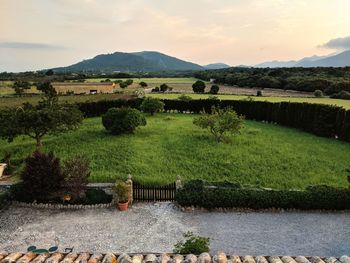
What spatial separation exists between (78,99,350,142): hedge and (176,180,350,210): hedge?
15222 millimetres

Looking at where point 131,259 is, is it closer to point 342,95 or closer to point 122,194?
point 122,194

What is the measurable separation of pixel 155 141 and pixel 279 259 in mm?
19830

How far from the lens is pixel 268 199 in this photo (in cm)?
1529

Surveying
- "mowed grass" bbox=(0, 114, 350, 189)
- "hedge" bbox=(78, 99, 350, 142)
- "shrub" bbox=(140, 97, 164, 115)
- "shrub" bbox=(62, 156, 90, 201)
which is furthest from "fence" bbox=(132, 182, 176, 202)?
"shrub" bbox=(140, 97, 164, 115)

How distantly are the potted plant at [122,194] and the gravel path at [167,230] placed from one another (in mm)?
336

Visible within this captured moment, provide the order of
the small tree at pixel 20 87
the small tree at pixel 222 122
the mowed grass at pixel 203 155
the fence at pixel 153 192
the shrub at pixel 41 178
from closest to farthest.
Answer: the shrub at pixel 41 178, the fence at pixel 153 192, the mowed grass at pixel 203 155, the small tree at pixel 222 122, the small tree at pixel 20 87

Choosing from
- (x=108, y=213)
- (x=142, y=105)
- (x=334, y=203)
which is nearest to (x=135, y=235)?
(x=108, y=213)

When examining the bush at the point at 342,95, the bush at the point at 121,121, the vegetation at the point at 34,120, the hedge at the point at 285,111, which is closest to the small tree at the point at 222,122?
the bush at the point at 121,121

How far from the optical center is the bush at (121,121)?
27.5m

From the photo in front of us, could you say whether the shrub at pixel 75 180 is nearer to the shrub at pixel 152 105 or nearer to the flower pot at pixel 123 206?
the flower pot at pixel 123 206

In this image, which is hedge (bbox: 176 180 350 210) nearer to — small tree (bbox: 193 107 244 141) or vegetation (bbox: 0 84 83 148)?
vegetation (bbox: 0 84 83 148)

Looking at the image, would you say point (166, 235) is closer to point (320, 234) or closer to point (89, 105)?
point (320, 234)

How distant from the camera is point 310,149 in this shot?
25.2 metres

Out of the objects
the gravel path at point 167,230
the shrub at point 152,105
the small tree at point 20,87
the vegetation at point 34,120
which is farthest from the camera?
the small tree at point 20,87
